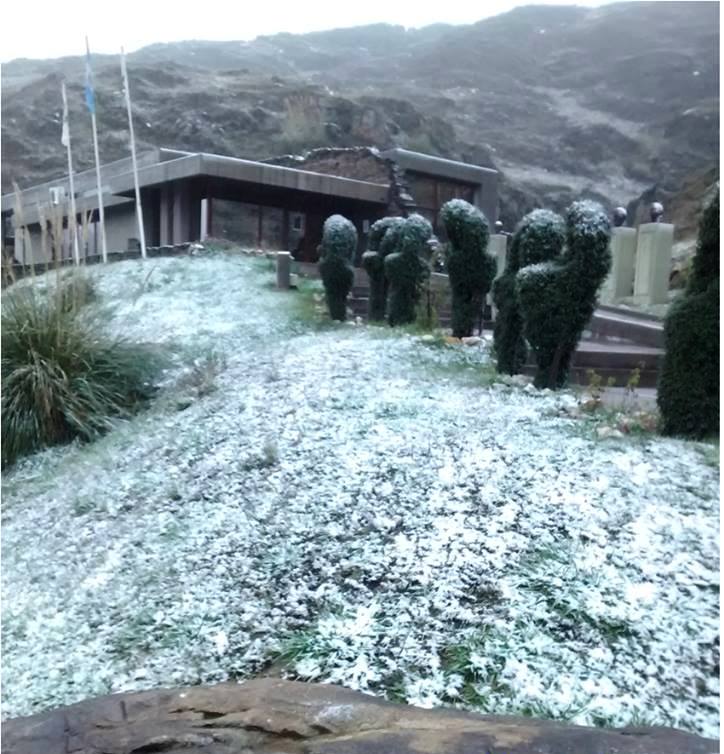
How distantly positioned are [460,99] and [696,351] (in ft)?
188

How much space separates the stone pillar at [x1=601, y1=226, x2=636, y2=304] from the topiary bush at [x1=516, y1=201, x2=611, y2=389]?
294 inches

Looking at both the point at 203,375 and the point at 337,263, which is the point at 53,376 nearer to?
the point at 203,375

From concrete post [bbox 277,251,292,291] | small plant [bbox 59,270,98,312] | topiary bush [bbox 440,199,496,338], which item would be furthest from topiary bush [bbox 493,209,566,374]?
concrete post [bbox 277,251,292,291]

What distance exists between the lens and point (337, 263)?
9.39m

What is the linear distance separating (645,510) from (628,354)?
4583 mm

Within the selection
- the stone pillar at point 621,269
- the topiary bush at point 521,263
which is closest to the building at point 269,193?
the stone pillar at point 621,269

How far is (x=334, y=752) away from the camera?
2.40 metres

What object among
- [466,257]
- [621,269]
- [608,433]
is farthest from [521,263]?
[621,269]

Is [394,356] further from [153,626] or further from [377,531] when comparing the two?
[153,626]

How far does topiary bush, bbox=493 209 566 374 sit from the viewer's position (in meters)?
6.20

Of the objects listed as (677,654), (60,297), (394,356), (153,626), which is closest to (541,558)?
(677,654)

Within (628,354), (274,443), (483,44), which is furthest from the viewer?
(483,44)

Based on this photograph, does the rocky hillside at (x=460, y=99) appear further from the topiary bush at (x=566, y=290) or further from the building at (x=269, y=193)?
the topiary bush at (x=566, y=290)

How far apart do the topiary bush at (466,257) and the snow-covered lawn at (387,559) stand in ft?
6.37
